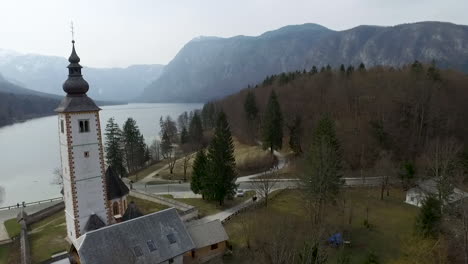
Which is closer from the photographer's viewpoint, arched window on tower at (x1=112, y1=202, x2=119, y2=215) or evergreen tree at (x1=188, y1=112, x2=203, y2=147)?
arched window on tower at (x1=112, y1=202, x2=119, y2=215)

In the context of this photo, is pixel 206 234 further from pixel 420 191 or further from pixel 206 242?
pixel 420 191

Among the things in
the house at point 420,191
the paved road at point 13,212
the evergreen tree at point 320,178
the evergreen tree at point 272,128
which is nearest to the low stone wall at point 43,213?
the paved road at point 13,212

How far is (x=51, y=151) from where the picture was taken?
8794 cm

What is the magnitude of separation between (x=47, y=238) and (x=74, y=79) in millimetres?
15358

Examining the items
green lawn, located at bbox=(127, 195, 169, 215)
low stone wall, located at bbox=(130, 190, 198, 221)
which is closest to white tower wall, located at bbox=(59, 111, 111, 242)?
low stone wall, located at bbox=(130, 190, 198, 221)

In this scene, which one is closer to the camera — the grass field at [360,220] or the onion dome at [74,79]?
the onion dome at [74,79]

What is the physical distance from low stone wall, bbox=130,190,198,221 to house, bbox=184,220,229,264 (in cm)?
682

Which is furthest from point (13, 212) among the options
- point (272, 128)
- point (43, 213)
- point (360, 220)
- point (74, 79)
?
point (360, 220)

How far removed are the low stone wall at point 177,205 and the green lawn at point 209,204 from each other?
4.18 ft

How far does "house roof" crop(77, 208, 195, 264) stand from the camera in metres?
21.9

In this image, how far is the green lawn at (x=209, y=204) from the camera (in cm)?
3775

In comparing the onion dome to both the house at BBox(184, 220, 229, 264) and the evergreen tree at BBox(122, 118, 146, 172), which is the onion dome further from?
the evergreen tree at BBox(122, 118, 146, 172)

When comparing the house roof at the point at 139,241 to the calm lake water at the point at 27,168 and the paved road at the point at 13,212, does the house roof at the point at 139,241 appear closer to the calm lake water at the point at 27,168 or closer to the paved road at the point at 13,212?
the paved road at the point at 13,212

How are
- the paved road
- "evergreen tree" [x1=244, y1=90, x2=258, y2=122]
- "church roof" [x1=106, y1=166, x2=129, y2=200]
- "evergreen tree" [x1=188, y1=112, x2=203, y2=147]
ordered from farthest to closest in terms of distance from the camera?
"evergreen tree" [x1=188, y1=112, x2=203, y2=147] → "evergreen tree" [x1=244, y1=90, x2=258, y2=122] → the paved road → "church roof" [x1=106, y1=166, x2=129, y2=200]
